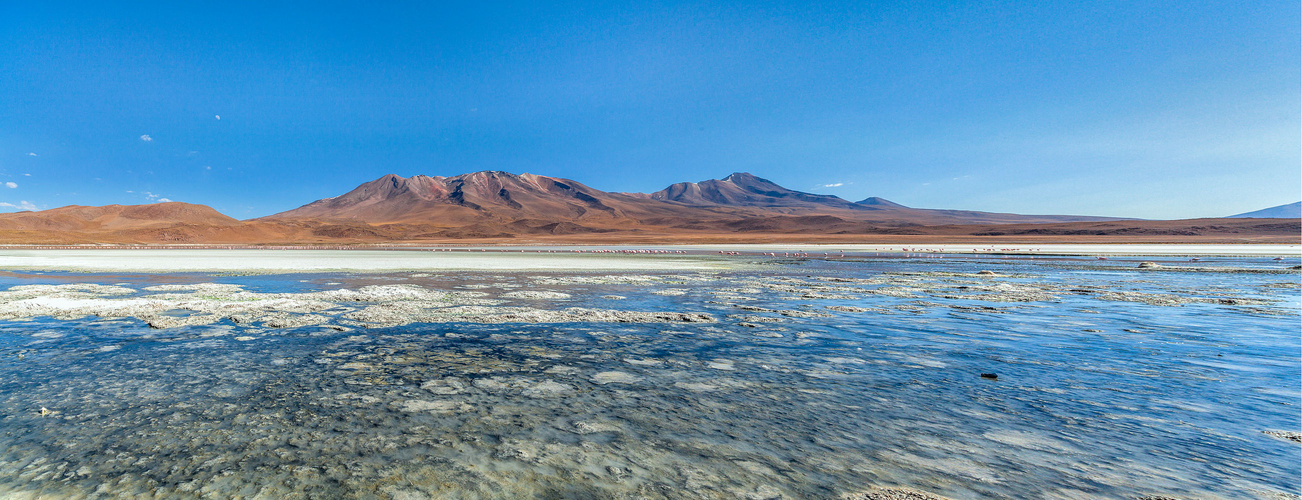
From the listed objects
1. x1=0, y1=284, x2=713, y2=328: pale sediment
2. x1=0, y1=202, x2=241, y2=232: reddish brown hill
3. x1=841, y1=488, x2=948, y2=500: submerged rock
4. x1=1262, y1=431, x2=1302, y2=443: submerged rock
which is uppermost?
x1=0, y1=202, x2=241, y2=232: reddish brown hill

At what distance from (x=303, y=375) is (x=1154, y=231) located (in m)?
128

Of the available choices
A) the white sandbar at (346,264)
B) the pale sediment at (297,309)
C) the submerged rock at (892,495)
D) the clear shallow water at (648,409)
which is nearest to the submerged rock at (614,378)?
the clear shallow water at (648,409)

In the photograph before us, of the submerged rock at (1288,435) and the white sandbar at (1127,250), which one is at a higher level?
the submerged rock at (1288,435)

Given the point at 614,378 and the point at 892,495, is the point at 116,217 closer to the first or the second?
the point at 614,378

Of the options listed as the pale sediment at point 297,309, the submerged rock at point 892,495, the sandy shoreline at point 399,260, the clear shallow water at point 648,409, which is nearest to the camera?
the submerged rock at point 892,495

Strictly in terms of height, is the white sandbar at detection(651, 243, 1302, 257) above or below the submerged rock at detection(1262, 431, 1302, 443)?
below

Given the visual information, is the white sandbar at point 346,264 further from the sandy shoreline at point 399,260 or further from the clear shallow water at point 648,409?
the clear shallow water at point 648,409

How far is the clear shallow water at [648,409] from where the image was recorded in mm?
3174

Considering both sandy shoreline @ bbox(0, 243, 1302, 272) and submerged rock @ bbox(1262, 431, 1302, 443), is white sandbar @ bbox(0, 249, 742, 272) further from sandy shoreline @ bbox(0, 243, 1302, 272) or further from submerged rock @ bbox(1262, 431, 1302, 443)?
submerged rock @ bbox(1262, 431, 1302, 443)

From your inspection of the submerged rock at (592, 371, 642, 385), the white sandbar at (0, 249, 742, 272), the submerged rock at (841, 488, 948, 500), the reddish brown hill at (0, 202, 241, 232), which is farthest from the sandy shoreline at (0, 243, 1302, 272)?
the reddish brown hill at (0, 202, 241, 232)

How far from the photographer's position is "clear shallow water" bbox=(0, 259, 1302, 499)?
3174 mm

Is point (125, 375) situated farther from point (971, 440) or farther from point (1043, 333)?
point (1043, 333)

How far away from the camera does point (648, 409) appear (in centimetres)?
446

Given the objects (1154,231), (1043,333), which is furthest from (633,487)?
(1154,231)
